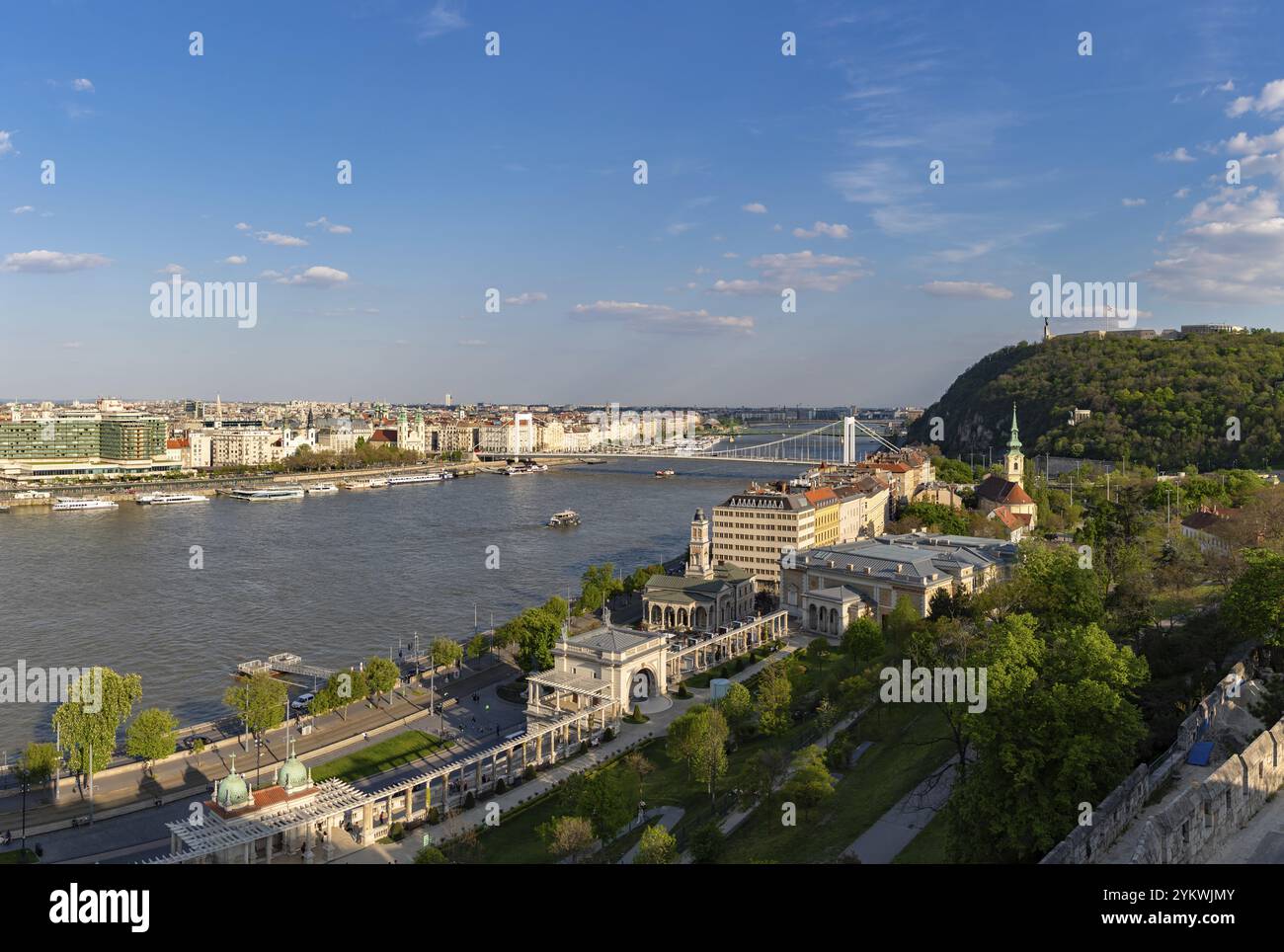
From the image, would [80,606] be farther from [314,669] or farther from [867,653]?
[867,653]

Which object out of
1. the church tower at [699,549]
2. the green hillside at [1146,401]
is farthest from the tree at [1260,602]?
the green hillside at [1146,401]

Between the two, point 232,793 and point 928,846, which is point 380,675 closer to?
point 232,793

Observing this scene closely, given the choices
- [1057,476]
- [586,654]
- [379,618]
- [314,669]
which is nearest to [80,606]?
[379,618]

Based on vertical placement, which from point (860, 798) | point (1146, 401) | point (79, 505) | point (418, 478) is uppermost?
point (1146, 401)

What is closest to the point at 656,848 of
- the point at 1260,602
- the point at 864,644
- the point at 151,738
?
the point at 1260,602

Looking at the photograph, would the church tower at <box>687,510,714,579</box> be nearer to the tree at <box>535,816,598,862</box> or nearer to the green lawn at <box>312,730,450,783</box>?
the green lawn at <box>312,730,450,783</box>
